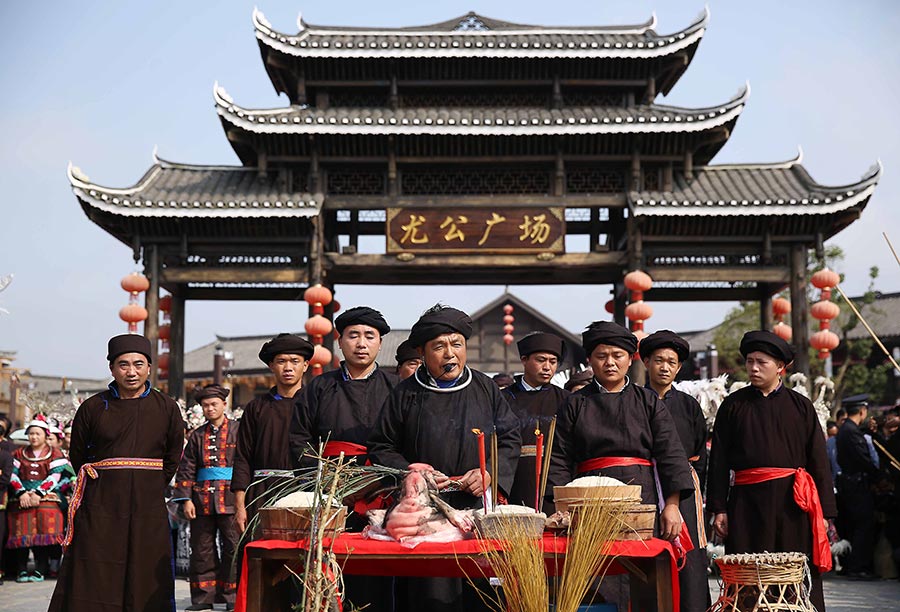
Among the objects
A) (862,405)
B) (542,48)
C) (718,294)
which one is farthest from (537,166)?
(862,405)

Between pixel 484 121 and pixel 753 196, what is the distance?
4.27m

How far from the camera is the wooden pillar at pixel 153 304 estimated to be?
14688 mm

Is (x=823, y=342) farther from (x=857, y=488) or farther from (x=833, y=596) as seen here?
(x=833, y=596)

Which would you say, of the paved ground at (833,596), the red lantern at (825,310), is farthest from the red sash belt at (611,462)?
the red lantern at (825,310)

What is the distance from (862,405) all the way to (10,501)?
904 cm

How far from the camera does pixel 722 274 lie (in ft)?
49.6

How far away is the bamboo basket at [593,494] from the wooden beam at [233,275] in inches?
448

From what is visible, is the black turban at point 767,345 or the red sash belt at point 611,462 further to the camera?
the black turban at point 767,345

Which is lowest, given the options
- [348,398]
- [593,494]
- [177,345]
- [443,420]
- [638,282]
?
[593,494]

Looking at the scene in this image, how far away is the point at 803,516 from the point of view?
5.29 m

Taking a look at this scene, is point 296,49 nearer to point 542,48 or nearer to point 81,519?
point 542,48

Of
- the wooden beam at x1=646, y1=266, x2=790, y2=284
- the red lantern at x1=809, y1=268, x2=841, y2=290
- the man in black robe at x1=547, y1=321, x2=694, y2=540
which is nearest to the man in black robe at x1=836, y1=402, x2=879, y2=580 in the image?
the red lantern at x1=809, y1=268, x2=841, y2=290

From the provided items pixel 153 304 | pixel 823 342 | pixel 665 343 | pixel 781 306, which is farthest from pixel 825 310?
pixel 153 304

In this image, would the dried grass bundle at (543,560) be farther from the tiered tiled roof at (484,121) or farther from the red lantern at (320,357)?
the tiered tiled roof at (484,121)
